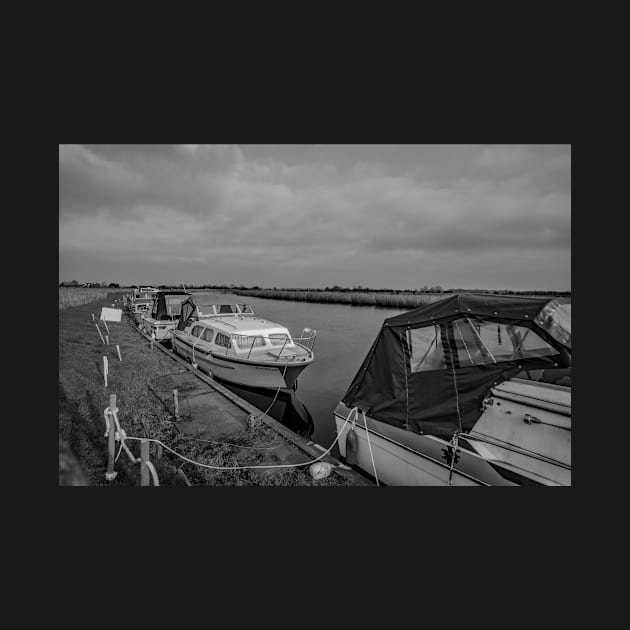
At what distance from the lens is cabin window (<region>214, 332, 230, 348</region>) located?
11.1m

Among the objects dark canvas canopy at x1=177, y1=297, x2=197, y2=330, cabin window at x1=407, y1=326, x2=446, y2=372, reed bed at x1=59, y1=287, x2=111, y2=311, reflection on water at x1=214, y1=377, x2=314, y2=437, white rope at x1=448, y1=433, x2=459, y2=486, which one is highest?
reed bed at x1=59, y1=287, x2=111, y2=311

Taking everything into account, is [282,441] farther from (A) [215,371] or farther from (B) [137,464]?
(A) [215,371]

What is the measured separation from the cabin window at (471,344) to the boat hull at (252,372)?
533 centimetres

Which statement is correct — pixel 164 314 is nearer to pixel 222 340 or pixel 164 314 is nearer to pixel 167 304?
pixel 167 304

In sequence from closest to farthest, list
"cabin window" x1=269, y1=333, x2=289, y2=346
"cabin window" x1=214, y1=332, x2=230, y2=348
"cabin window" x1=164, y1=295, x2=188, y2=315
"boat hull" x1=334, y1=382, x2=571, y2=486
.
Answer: "boat hull" x1=334, y1=382, x2=571, y2=486 < "cabin window" x1=214, y1=332, x2=230, y2=348 < "cabin window" x1=269, y1=333, x2=289, y2=346 < "cabin window" x1=164, y1=295, x2=188, y2=315

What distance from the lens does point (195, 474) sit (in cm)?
495

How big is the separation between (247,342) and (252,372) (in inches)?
48.3

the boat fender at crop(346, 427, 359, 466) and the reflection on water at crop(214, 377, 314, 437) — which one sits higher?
the boat fender at crop(346, 427, 359, 466)

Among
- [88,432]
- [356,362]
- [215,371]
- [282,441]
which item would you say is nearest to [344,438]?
[282,441]

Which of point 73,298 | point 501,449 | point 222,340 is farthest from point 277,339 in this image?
point 73,298

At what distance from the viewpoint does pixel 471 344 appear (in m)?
4.86

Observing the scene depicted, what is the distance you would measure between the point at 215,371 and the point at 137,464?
667 centimetres

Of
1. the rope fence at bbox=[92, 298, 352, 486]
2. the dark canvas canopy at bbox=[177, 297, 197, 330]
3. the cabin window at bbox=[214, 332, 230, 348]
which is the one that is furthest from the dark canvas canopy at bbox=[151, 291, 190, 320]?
the rope fence at bbox=[92, 298, 352, 486]

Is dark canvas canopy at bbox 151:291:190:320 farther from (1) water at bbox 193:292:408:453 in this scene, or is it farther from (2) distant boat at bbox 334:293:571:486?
(2) distant boat at bbox 334:293:571:486
